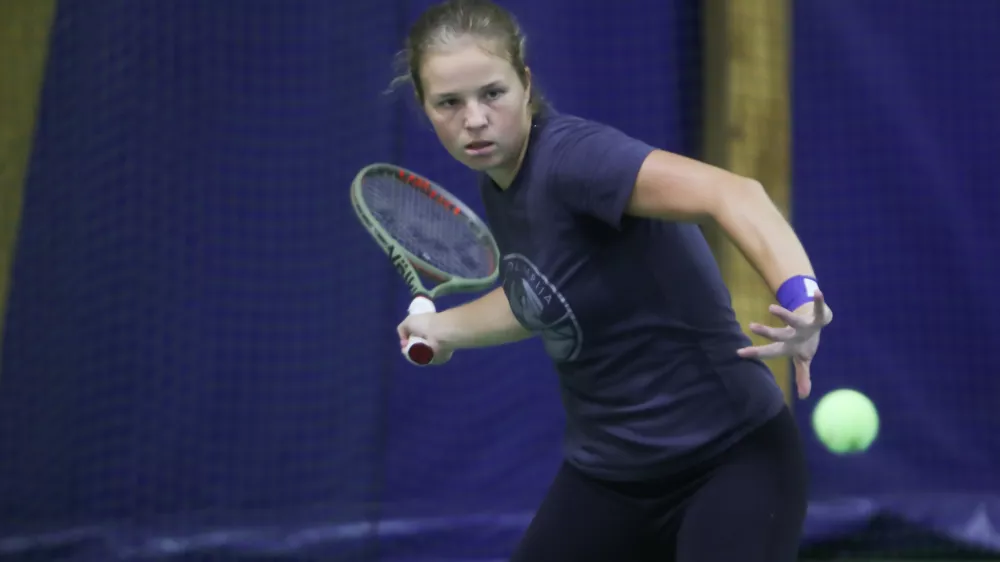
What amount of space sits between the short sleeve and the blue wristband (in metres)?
0.27

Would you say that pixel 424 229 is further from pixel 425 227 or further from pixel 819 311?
pixel 819 311

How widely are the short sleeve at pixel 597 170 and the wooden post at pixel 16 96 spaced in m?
2.39

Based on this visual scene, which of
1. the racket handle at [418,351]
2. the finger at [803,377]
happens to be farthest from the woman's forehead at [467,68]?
the finger at [803,377]

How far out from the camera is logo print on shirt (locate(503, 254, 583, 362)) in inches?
70.9

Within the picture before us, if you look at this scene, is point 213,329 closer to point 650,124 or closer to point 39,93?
point 39,93

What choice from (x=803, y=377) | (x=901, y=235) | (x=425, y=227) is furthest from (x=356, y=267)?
(x=803, y=377)

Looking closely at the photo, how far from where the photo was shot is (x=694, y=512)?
1.79m

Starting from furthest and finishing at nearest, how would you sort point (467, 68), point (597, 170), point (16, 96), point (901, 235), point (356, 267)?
point (901, 235)
point (356, 267)
point (16, 96)
point (467, 68)
point (597, 170)

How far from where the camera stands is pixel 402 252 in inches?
98.7

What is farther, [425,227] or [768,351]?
[425,227]

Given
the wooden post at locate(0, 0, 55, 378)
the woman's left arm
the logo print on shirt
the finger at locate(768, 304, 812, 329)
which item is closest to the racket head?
the logo print on shirt

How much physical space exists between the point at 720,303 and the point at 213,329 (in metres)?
2.50

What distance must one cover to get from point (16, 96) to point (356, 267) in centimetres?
121

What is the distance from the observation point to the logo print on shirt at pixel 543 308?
5.90ft
